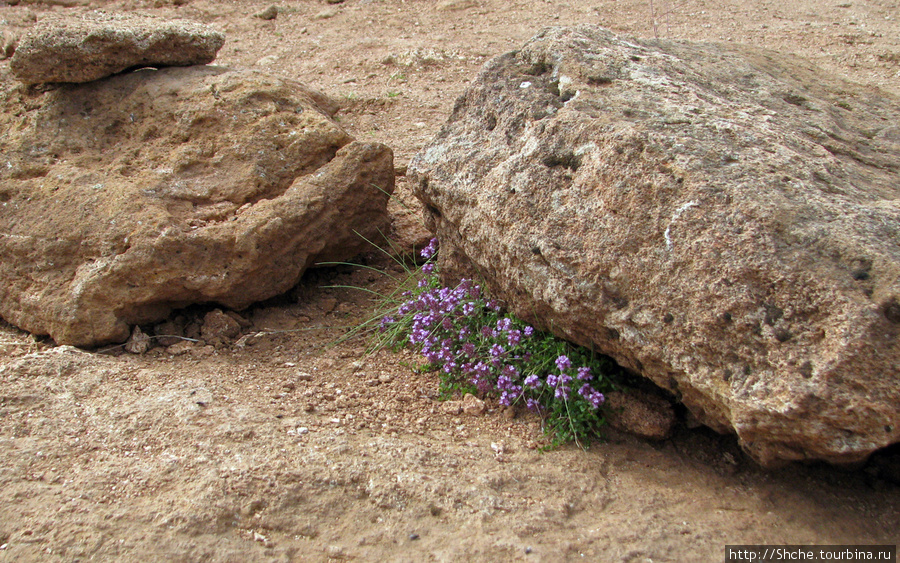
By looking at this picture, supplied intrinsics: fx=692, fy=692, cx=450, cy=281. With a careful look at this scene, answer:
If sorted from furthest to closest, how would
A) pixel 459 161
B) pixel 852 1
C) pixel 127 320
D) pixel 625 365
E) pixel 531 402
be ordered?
pixel 852 1
pixel 127 320
pixel 459 161
pixel 531 402
pixel 625 365

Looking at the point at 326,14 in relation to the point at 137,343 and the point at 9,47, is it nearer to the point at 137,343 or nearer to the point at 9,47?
the point at 9,47

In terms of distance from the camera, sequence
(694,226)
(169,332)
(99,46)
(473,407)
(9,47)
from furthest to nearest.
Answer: (9,47)
(99,46)
(169,332)
(473,407)
(694,226)

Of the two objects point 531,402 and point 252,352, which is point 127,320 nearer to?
point 252,352

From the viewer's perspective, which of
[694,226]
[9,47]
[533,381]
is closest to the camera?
[694,226]

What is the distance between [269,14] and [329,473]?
6621 mm

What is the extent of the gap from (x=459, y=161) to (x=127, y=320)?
1.76m

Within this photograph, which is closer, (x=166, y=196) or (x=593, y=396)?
(x=593, y=396)

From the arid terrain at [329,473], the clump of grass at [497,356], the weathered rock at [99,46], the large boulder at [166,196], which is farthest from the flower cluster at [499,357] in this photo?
the weathered rock at [99,46]

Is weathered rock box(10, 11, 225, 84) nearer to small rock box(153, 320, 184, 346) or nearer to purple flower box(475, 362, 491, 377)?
small rock box(153, 320, 184, 346)

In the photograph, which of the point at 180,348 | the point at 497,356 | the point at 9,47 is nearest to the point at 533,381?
the point at 497,356

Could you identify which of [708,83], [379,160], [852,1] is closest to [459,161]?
[379,160]

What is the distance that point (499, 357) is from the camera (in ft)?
9.95

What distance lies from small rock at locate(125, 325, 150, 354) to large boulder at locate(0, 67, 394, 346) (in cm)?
6

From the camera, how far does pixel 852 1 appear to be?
7191mm
